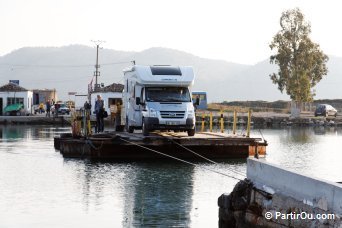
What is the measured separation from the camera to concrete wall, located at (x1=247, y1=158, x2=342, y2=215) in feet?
38.0

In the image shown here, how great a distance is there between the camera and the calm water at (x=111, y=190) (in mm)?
18234

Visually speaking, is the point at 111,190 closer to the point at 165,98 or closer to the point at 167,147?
the point at 165,98

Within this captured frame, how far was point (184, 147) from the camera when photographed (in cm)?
3112

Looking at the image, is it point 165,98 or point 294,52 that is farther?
point 294,52

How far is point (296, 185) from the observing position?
12883 millimetres

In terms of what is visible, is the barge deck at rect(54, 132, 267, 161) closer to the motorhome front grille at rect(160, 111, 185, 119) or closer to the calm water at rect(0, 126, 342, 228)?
the calm water at rect(0, 126, 342, 228)

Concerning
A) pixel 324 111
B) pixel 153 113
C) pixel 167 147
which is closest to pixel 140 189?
pixel 153 113

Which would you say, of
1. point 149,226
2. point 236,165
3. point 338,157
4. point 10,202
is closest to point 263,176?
point 149,226

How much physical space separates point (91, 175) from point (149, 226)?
35.3ft

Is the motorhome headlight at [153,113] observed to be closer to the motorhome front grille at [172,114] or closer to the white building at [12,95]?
the motorhome front grille at [172,114]

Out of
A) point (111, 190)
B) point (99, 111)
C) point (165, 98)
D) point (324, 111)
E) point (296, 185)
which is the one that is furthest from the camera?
point (324, 111)

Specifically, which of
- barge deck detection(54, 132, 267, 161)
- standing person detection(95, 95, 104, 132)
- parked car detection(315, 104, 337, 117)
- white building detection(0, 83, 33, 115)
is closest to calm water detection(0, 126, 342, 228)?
barge deck detection(54, 132, 267, 161)

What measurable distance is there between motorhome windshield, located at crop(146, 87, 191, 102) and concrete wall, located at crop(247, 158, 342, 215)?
16.4 m

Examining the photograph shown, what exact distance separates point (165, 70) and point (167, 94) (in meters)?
1.03
